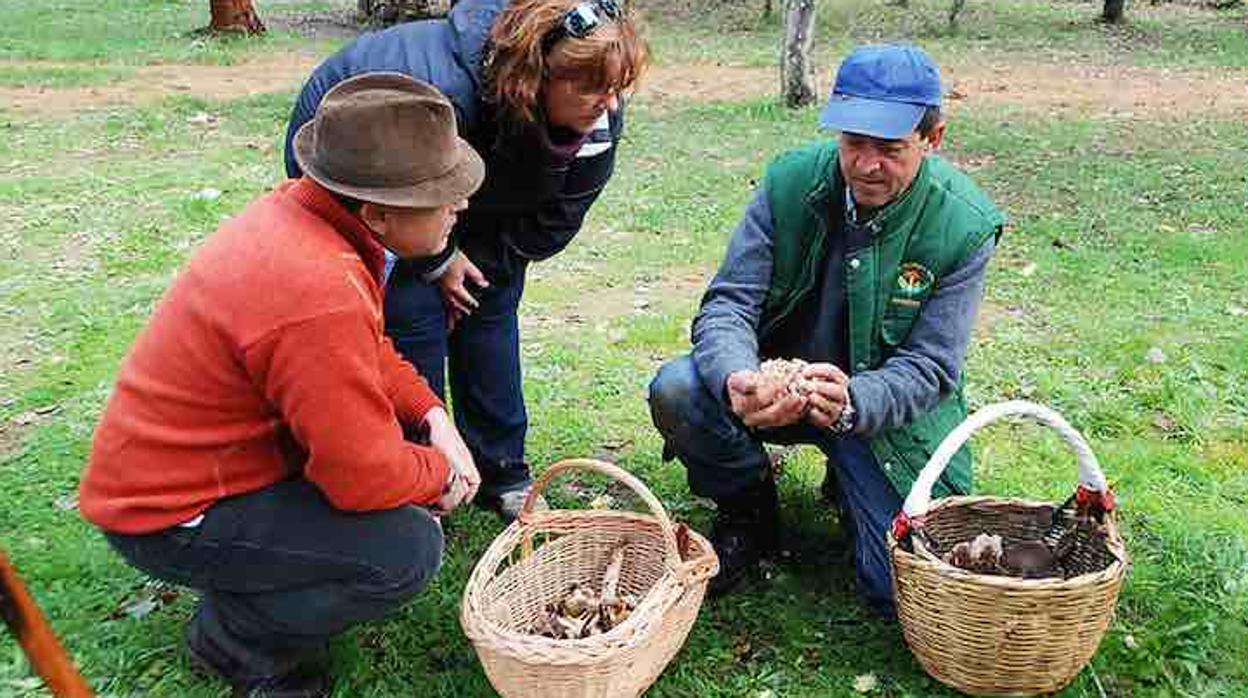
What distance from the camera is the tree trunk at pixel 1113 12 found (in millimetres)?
15625

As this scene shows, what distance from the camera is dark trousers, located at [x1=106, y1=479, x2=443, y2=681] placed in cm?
227

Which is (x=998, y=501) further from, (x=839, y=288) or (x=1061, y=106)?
(x=1061, y=106)

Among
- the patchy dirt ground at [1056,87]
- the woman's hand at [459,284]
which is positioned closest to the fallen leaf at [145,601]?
the woman's hand at [459,284]

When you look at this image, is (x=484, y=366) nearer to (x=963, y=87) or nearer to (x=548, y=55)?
(x=548, y=55)

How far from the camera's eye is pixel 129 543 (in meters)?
2.28

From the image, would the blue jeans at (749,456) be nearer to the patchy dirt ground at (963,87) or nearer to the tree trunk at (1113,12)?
the patchy dirt ground at (963,87)

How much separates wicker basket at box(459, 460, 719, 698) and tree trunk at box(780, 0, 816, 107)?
7.29 m

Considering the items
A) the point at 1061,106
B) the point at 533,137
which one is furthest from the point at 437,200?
the point at 1061,106

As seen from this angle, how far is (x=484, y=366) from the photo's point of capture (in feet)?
10.5

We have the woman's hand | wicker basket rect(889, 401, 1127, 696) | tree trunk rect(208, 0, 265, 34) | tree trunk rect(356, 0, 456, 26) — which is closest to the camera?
wicker basket rect(889, 401, 1127, 696)

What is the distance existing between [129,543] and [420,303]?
0.86 m

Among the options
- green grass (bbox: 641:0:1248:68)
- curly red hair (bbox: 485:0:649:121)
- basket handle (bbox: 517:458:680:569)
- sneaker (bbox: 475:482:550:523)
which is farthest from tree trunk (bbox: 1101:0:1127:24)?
basket handle (bbox: 517:458:680:569)

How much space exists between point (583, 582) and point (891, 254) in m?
0.98

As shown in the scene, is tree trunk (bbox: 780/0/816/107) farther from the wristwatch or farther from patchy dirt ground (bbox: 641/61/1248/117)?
the wristwatch
